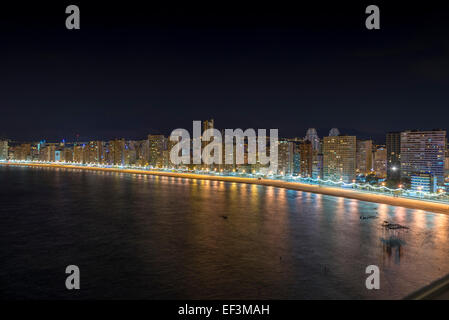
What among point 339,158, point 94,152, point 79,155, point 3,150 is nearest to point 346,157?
point 339,158

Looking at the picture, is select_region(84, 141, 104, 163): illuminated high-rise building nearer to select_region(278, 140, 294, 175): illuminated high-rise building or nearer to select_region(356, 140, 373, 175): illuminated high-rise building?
select_region(278, 140, 294, 175): illuminated high-rise building

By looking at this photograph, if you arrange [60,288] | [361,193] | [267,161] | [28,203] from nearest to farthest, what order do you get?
[60,288], [28,203], [361,193], [267,161]

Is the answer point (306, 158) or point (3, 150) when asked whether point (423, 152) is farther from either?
point (3, 150)

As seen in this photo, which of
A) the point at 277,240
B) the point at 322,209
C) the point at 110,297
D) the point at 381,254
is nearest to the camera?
the point at 110,297

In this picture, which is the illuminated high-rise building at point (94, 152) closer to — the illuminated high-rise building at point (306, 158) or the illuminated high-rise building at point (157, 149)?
the illuminated high-rise building at point (157, 149)

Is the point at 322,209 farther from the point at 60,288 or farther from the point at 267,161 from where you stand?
the point at 267,161

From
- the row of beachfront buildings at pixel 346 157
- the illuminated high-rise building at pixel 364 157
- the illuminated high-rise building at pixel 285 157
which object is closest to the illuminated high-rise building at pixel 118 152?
the row of beachfront buildings at pixel 346 157
